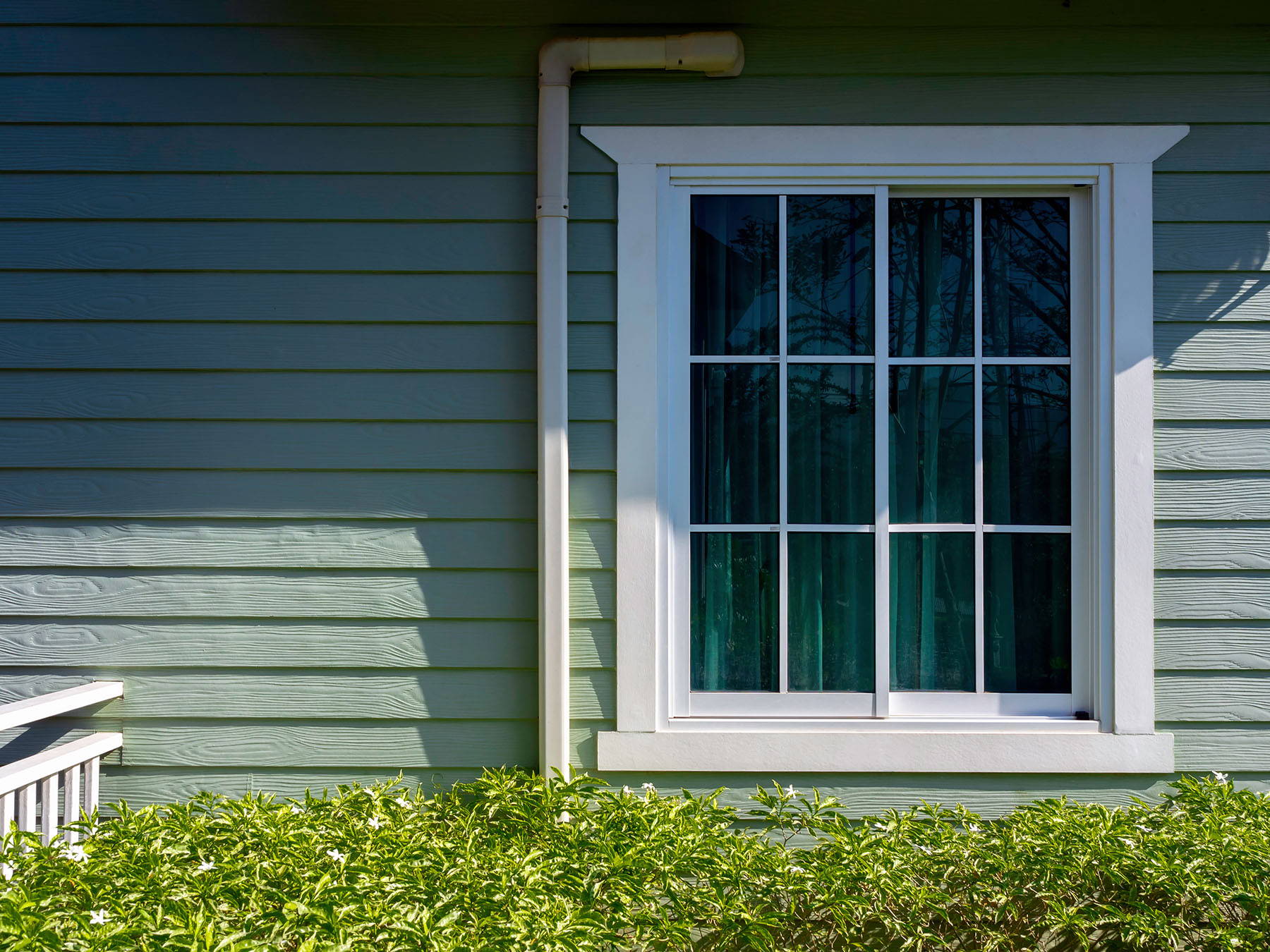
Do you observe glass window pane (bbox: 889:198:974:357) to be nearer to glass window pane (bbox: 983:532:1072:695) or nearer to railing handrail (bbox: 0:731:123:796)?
glass window pane (bbox: 983:532:1072:695)

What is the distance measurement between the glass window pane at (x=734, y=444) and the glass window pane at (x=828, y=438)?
6 cm

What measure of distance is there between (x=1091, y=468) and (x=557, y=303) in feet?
5.12

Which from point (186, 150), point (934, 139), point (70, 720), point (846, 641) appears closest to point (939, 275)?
point (934, 139)

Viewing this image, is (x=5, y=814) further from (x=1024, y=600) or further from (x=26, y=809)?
(x=1024, y=600)

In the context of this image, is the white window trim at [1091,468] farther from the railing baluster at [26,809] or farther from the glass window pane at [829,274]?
the railing baluster at [26,809]

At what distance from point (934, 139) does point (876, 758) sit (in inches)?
67.6

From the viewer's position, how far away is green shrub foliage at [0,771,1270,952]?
5.77ft

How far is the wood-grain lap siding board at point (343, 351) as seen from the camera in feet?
8.07

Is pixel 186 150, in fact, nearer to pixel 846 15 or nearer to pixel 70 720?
pixel 70 720

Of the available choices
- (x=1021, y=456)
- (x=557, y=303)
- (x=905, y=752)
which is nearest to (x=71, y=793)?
(x=557, y=303)

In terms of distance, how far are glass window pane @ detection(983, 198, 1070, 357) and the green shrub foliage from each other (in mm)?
1261

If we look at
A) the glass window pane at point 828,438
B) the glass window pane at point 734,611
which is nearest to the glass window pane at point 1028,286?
the glass window pane at point 828,438

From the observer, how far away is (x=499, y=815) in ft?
7.59

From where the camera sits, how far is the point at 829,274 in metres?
2.52
